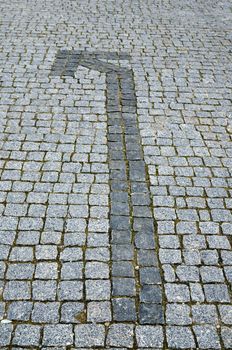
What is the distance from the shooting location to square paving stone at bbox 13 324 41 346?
3703mm

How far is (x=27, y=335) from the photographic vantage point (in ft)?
12.3

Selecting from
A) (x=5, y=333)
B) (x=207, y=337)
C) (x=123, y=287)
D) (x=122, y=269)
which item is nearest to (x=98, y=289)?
(x=123, y=287)

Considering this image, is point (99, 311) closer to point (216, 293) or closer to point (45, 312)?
point (45, 312)

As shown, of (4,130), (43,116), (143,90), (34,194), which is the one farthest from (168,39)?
(34,194)

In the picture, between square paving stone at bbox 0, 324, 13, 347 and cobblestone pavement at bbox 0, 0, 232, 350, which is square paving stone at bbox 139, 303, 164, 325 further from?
square paving stone at bbox 0, 324, 13, 347

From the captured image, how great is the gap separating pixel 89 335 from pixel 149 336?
1.64ft

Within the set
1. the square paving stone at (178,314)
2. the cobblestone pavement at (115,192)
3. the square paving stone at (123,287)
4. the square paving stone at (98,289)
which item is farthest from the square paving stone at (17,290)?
the square paving stone at (178,314)

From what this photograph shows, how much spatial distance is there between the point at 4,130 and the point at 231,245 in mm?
3507

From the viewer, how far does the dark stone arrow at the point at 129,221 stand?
4.05 metres

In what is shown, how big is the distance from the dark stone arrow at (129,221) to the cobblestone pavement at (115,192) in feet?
0.05

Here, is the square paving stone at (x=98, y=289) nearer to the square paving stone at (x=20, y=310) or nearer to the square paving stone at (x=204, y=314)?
the square paving stone at (x=20, y=310)

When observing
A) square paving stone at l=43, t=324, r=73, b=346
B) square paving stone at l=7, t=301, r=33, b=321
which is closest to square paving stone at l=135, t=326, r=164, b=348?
square paving stone at l=43, t=324, r=73, b=346

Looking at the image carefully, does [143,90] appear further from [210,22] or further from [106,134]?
[210,22]

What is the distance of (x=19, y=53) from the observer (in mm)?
8797
